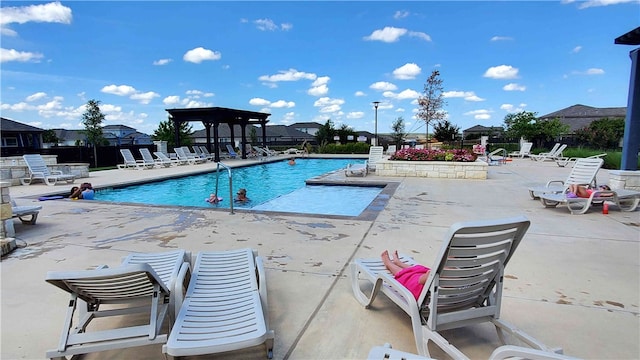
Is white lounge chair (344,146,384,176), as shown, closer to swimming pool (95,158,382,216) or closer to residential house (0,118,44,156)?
swimming pool (95,158,382,216)

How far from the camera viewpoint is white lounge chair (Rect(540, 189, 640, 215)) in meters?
5.77

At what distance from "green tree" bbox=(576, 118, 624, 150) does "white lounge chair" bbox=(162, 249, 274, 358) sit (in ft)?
96.8

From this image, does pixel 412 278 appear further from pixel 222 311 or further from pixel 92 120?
pixel 92 120

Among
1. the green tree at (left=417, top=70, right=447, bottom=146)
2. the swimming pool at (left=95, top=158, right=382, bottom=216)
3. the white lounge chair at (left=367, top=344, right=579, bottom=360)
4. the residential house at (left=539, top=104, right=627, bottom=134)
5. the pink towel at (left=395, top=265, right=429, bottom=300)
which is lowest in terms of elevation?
the swimming pool at (left=95, top=158, right=382, bottom=216)

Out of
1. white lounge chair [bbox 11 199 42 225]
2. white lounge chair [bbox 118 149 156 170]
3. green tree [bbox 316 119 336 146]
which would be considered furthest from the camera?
green tree [bbox 316 119 336 146]

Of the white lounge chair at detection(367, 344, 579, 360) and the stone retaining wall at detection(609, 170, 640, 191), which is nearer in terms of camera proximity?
the white lounge chair at detection(367, 344, 579, 360)

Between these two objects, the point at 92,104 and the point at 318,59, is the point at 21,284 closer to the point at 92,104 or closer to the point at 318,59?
the point at 92,104

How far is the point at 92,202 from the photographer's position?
6973 millimetres

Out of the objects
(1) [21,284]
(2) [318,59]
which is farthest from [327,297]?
(2) [318,59]

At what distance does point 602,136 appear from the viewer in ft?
78.9

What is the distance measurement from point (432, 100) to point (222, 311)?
1644cm

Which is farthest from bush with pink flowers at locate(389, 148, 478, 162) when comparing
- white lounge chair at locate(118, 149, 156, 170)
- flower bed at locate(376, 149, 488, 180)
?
white lounge chair at locate(118, 149, 156, 170)

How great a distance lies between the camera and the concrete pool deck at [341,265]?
2180 mm

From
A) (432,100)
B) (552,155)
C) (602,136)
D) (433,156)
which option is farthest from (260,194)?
(602,136)
